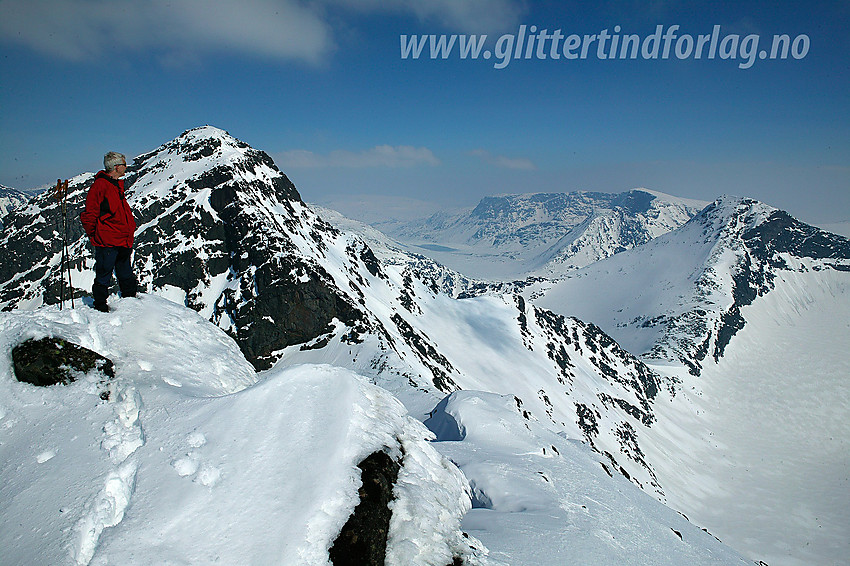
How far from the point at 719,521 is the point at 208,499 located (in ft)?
422

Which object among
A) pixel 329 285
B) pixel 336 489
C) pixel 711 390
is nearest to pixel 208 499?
pixel 336 489

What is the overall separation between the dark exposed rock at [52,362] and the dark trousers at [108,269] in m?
2.31

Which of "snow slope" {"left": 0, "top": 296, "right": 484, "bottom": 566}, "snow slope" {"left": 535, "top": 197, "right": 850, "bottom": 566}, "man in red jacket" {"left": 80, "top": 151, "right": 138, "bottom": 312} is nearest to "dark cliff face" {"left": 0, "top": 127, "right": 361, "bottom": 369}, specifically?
"man in red jacket" {"left": 80, "top": 151, "right": 138, "bottom": 312}

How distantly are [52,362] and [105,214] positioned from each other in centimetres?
408

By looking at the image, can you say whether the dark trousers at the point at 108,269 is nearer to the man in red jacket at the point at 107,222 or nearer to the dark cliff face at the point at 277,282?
the man in red jacket at the point at 107,222

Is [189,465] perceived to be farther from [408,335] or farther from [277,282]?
[408,335]

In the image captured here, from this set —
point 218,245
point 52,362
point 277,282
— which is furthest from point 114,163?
point 218,245

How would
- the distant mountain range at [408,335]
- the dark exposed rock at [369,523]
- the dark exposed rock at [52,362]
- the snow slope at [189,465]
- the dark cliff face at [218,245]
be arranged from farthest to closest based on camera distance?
1. the dark cliff face at [218,245]
2. the distant mountain range at [408,335]
3. the dark exposed rock at [52,362]
4. the dark exposed rock at [369,523]
5. the snow slope at [189,465]

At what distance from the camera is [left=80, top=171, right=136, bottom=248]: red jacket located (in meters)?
9.62

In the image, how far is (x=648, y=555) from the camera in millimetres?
12469

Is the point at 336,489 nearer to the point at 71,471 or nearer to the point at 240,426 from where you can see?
the point at 240,426

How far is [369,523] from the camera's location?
6445mm

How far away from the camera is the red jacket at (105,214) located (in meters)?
9.62

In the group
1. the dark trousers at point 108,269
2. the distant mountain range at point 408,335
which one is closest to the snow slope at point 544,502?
the distant mountain range at point 408,335
